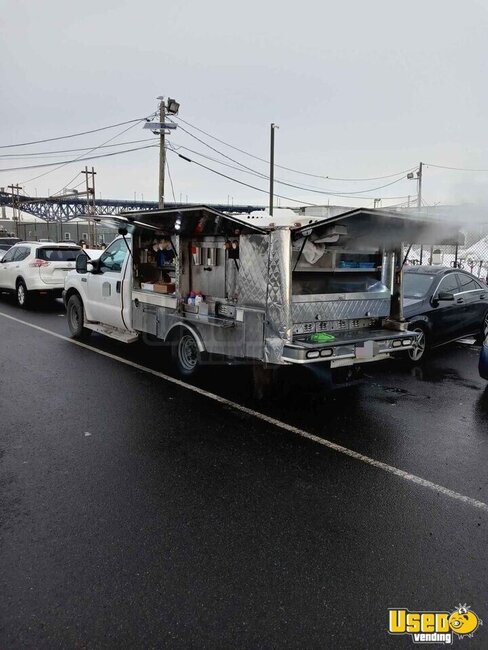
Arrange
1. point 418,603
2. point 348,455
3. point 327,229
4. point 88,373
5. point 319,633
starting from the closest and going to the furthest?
1. point 319,633
2. point 418,603
3. point 348,455
4. point 327,229
5. point 88,373

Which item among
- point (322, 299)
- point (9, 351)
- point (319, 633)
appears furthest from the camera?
point (9, 351)

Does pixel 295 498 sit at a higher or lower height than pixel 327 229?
lower

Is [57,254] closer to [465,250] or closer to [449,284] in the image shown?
[449,284]

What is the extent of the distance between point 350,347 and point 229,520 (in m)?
2.79

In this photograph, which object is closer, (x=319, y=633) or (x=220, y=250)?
(x=319, y=633)

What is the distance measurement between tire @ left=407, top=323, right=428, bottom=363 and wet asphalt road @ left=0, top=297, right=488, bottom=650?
1.82 metres

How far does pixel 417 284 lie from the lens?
28.9 ft

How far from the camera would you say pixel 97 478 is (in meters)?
3.95

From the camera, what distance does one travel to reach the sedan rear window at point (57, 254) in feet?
44.3

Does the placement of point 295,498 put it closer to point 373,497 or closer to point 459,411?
point 373,497

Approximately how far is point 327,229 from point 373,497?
9.52 feet

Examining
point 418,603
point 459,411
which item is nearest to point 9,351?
point 459,411

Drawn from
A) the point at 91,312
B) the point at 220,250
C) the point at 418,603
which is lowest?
the point at 418,603

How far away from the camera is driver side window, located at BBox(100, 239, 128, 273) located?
7.94 meters
